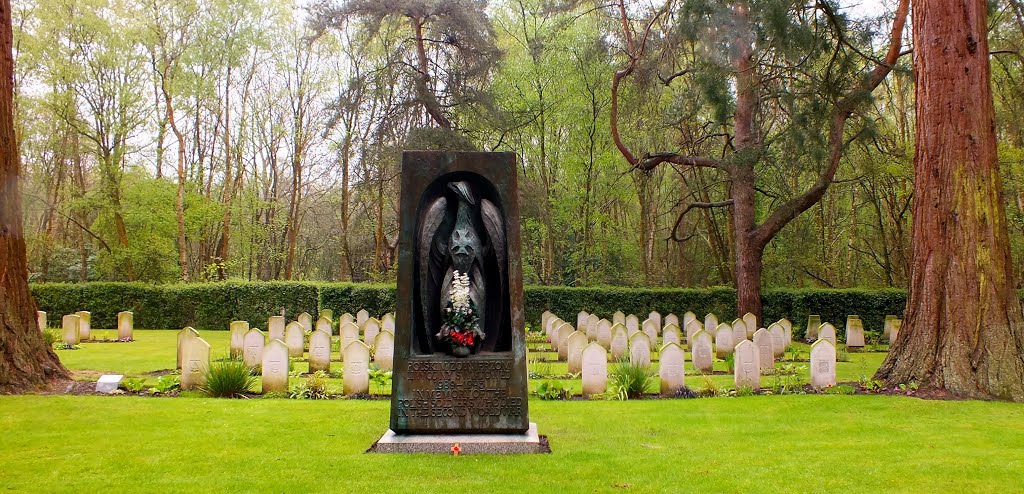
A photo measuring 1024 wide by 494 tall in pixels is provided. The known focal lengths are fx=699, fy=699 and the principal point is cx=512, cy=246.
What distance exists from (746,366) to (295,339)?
9143 millimetres

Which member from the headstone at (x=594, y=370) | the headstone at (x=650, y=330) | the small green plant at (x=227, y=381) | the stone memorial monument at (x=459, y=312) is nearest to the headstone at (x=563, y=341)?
the headstone at (x=650, y=330)

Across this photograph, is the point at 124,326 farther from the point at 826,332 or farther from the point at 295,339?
the point at 826,332

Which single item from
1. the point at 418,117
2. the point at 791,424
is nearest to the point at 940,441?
the point at 791,424

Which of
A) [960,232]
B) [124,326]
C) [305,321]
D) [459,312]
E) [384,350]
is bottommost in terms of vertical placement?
[384,350]

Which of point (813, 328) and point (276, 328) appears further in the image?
point (813, 328)

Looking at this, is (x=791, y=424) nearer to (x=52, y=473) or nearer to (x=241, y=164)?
(x=52, y=473)

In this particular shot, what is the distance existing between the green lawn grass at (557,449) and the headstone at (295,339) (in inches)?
221

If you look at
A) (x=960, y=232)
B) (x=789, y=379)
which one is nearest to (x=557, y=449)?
(x=789, y=379)

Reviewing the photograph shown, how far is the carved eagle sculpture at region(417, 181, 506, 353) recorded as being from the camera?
654cm

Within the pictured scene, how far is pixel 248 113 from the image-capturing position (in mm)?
32344

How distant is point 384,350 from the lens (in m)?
12.5

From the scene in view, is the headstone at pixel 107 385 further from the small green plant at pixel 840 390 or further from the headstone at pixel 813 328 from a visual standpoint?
the headstone at pixel 813 328

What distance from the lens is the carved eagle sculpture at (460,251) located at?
6.54 metres

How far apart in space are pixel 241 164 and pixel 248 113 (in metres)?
2.53
